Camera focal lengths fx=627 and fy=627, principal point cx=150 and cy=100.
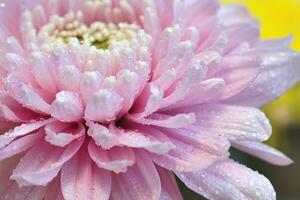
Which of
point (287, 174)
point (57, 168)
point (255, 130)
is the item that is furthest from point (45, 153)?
point (287, 174)

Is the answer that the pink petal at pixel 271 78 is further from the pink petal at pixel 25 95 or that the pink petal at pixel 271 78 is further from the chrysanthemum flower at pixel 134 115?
the pink petal at pixel 25 95

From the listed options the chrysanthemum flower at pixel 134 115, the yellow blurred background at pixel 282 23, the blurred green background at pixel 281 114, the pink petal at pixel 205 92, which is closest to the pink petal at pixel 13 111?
the chrysanthemum flower at pixel 134 115

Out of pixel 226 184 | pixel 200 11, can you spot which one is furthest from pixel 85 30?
pixel 226 184

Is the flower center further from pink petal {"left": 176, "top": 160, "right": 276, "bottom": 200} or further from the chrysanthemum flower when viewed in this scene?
pink petal {"left": 176, "top": 160, "right": 276, "bottom": 200}

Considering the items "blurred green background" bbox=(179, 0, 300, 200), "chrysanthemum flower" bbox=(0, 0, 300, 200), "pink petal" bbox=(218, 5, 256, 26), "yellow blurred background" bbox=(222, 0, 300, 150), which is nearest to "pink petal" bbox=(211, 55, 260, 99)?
"chrysanthemum flower" bbox=(0, 0, 300, 200)

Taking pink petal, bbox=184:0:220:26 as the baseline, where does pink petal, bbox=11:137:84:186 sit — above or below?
below
